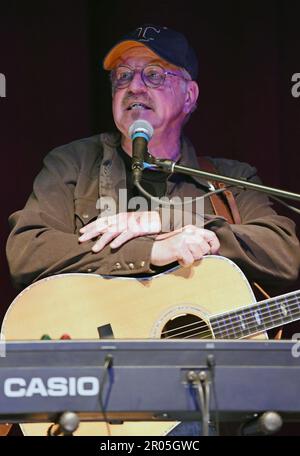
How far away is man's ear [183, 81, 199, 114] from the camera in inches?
171

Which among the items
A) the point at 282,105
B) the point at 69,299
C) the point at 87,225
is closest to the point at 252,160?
the point at 282,105

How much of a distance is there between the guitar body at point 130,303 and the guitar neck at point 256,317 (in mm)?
60

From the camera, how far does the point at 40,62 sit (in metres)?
4.52

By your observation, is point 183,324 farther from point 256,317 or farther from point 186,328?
point 256,317

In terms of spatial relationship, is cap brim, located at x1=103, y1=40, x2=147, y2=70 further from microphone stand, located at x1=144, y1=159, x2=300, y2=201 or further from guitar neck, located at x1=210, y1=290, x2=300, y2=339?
guitar neck, located at x1=210, y1=290, x2=300, y2=339

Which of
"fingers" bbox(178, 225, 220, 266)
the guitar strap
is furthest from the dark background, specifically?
"fingers" bbox(178, 225, 220, 266)

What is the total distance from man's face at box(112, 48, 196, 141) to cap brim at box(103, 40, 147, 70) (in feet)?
0.08

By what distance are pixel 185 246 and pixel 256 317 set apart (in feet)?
1.32

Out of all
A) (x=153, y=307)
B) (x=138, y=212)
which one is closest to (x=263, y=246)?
(x=138, y=212)

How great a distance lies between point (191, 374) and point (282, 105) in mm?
2177
